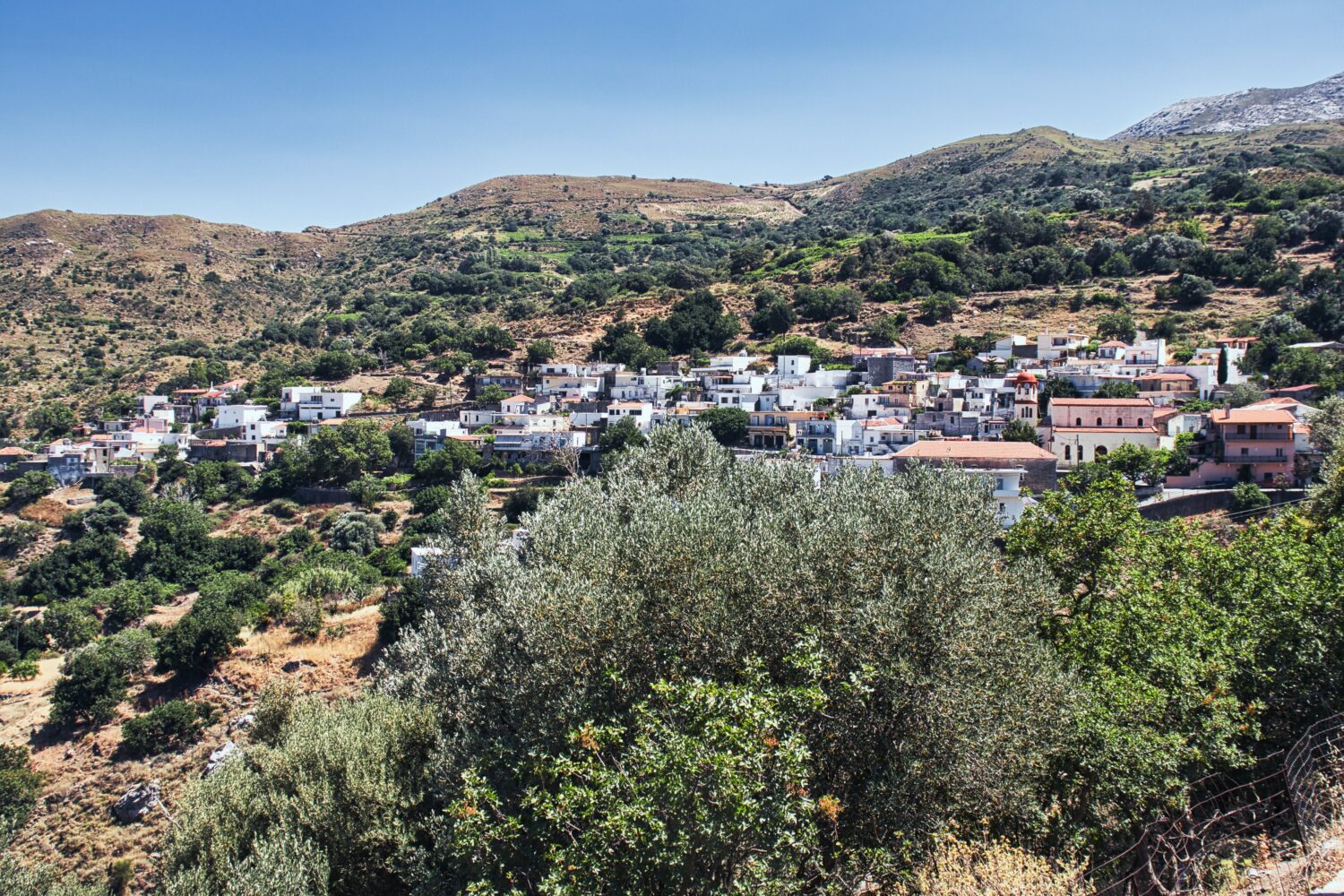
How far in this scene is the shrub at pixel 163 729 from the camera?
27312 millimetres

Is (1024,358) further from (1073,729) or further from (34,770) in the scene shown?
(34,770)

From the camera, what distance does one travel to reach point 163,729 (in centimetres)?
2759

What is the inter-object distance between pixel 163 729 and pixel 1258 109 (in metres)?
201

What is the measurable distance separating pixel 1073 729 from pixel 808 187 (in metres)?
162

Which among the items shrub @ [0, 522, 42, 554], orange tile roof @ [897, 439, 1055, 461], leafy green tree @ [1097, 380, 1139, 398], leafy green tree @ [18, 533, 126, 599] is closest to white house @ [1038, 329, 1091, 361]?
leafy green tree @ [1097, 380, 1139, 398]

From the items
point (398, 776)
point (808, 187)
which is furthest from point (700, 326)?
point (808, 187)

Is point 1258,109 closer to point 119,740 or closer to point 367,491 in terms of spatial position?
point 367,491

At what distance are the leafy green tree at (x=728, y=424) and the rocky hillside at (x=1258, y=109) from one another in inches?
5568

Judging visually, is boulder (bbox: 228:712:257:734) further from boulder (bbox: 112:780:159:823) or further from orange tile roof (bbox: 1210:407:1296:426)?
orange tile roof (bbox: 1210:407:1296:426)

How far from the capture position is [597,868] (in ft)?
33.8

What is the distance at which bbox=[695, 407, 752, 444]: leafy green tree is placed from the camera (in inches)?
1847

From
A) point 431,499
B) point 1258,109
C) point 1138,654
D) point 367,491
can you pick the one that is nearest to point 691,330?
point 431,499

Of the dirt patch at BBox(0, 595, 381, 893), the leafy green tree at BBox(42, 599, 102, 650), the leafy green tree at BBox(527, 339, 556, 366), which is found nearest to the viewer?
the dirt patch at BBox(0, 595, 381, 893)

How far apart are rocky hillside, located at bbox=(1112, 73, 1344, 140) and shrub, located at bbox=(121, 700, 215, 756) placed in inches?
6725
